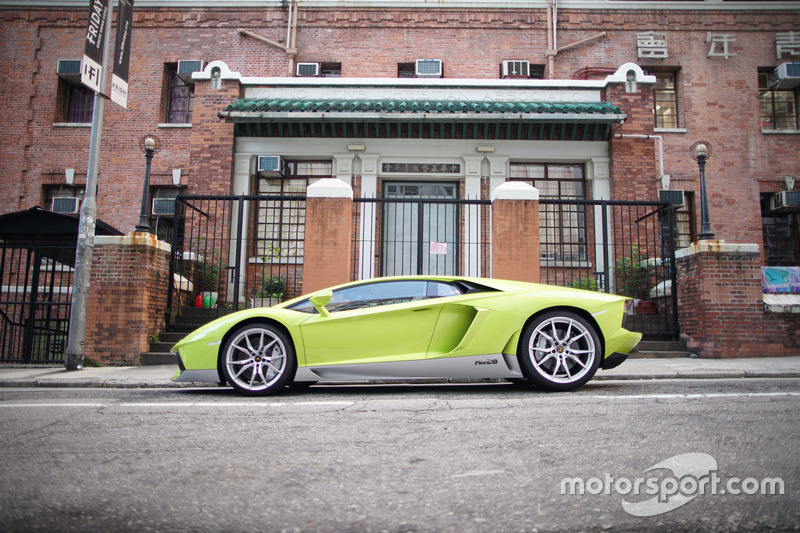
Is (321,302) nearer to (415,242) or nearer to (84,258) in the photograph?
(84,258)

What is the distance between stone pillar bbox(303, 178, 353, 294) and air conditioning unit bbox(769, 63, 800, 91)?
15265mm

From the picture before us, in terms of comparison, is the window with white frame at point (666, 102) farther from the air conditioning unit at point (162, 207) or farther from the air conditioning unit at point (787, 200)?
the air conditioning unit at point (162, 207)

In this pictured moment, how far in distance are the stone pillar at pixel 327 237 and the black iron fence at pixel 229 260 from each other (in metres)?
0.36

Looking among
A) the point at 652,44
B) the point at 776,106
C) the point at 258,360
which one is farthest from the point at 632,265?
the point at 776,106

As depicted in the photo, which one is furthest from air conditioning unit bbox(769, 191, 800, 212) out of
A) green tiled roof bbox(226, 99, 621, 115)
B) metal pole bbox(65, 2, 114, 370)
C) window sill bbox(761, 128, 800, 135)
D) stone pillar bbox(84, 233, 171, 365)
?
metal pole bbox(65, 2, 114, 370)

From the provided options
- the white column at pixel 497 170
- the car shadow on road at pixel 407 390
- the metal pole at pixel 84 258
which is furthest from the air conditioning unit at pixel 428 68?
the car shadow on road at pixel 407 390

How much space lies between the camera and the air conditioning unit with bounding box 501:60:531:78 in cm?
1811

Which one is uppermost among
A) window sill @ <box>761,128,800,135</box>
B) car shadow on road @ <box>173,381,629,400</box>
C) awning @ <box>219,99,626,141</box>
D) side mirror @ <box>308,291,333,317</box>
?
window sill @ <box>761,128,800,135</box>

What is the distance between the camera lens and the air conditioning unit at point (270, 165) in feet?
48.3

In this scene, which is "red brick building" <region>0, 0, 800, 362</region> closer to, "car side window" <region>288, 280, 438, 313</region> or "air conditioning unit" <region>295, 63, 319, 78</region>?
"air conditioning unit" <region>295, 63, 319, 78</region>

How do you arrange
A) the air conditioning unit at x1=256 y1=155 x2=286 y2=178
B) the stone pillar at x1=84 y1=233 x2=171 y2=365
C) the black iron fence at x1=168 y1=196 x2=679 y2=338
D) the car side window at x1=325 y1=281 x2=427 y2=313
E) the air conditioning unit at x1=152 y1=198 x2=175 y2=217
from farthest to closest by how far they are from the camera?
1. the air conditioning unit at x1=152 y1=198 x2=175 y2=217
2. the air conditioning unit at x1=256 y1=155 x2=286 y2=178
3. the black iron fence at x1=168 y1=196 x2=679 y2=338
4. the stone pillar at x1=84 y1=233 x2=171 y2=365
5. the car side window at x1=325 y1=281 x2=427 y2=313

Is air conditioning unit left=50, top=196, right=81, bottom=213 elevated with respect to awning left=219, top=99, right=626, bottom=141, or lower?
lower

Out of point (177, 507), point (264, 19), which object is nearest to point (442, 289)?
point (177, 507)

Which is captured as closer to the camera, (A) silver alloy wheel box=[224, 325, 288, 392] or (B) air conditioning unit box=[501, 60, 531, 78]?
(A) silver alloy wheel box=[224, 325, 288, 392]
